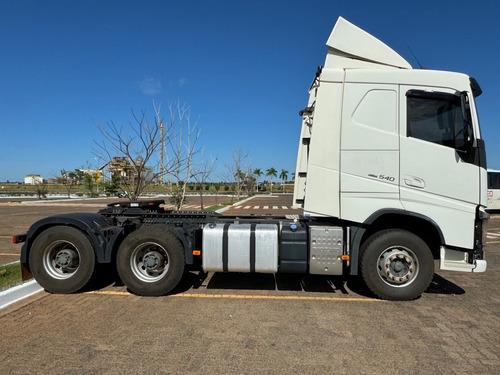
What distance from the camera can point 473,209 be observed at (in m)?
4.21

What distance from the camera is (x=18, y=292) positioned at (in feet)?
14.5

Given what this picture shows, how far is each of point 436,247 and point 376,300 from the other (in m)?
1.41

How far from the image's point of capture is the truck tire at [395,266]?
4363 millimetres

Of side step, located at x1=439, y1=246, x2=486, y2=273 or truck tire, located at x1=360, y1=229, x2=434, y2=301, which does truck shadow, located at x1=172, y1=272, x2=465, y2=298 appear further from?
side step, located at x1=439, y1=246, x2=486, y2=273

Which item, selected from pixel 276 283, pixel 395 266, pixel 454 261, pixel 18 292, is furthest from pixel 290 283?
pixel 18 292

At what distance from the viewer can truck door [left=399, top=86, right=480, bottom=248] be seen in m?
4.17

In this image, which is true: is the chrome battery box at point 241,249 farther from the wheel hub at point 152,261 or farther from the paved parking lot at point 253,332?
the wheel hub at point 152,261

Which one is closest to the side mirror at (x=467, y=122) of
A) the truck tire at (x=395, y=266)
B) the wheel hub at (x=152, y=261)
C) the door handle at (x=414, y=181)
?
the door handle at (x=414, y=181)

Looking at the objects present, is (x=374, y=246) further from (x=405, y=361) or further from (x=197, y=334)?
(x=197, y=334)

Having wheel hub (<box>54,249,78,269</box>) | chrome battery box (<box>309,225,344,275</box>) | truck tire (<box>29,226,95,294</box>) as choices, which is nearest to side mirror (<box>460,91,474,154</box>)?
chrome battery box (<box>309,225,344,275</box>)

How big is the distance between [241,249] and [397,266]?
8.07ft

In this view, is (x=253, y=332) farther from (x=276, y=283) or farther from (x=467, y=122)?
(x=467, y=122)

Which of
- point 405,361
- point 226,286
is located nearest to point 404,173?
point 405,361

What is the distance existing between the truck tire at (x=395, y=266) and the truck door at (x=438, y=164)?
0.47 metres
